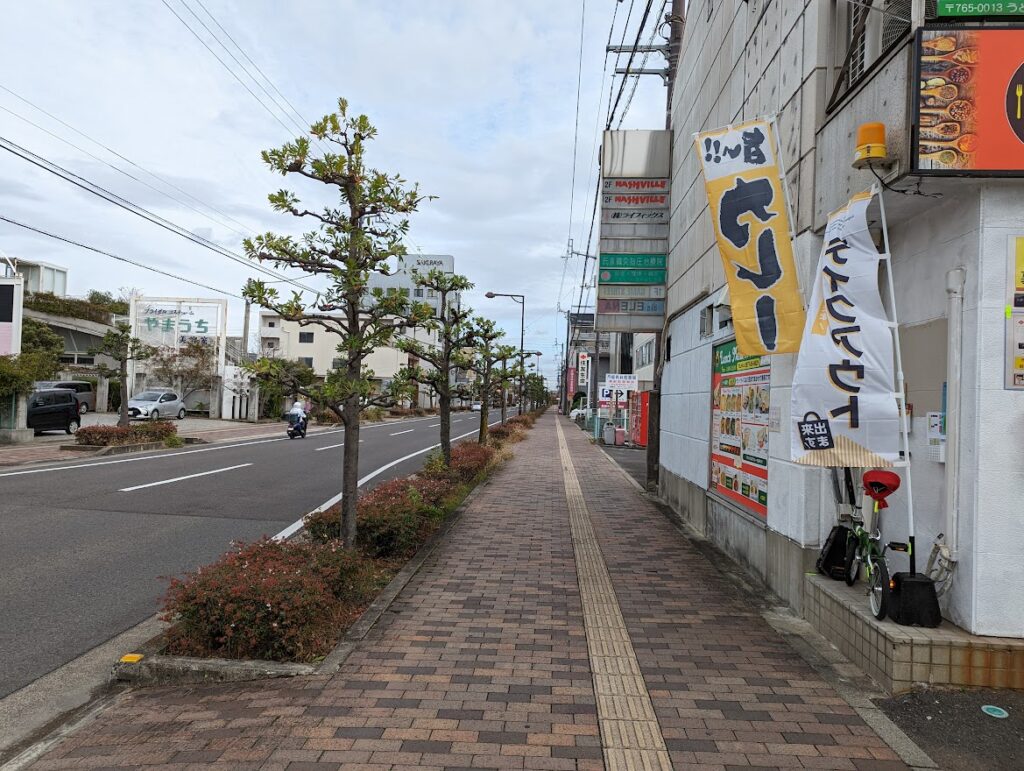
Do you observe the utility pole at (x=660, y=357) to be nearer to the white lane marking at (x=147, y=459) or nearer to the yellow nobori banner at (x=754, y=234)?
the yellow nobori banner at (x=754, y=234)

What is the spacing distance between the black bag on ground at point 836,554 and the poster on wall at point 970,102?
97.9 inches

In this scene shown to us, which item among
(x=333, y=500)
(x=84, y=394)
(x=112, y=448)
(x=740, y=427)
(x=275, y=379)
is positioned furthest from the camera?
(x=84, y=394)

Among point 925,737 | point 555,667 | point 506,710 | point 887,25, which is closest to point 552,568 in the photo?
point 555,667

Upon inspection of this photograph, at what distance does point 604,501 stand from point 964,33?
A: 908cm

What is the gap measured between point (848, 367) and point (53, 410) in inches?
968

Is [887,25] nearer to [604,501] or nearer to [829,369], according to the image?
[829,369]

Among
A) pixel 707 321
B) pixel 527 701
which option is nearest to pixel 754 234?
pixel 707 321

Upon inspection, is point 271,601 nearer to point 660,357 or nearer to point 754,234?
point 754,234

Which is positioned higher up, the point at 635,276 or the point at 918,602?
the point at 635,276

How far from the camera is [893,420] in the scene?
14.3 feet

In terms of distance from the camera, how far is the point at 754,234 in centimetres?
579

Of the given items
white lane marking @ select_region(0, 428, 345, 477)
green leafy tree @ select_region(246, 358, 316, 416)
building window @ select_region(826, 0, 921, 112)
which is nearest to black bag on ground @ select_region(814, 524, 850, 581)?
building window @ select_region(826, 0, 921, 112)

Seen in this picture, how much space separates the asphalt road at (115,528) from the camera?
209 inches

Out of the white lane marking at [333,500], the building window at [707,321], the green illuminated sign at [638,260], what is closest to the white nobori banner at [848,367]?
the building window at [707,321]
